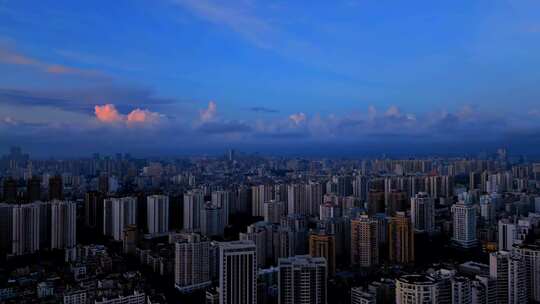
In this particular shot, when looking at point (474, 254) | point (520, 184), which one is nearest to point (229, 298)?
point (474, 254)

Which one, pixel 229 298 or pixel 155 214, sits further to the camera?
pixel 155 214

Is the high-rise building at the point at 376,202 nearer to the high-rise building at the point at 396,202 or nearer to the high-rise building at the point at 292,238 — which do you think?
the high-rise building at the point at 396,202

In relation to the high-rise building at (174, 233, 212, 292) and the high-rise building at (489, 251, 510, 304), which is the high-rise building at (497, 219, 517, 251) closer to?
the high-rise building at (489, 251, 510, 304)

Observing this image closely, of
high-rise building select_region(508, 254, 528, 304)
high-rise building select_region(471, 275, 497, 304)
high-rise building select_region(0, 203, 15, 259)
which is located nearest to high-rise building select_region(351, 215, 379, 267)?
high-rise building select_region(471, 275, 497, 304)

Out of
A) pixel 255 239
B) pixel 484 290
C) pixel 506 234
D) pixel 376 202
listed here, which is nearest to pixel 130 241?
pixel 255 239

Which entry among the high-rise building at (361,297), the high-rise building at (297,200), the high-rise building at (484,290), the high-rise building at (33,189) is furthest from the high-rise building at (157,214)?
the high-rise building at (484,290)

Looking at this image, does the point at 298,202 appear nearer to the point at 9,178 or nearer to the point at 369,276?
the point at 369,276

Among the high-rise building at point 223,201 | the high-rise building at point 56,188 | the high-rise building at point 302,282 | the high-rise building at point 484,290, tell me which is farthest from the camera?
the high-rise building at point 223,201
